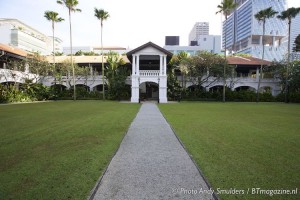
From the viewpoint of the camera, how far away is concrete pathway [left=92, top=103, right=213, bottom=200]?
405 cm

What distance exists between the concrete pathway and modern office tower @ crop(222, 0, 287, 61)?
93876 millimetres

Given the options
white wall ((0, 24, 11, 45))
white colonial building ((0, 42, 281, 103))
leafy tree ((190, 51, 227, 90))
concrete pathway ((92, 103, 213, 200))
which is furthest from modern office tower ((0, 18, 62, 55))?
concrete pathway ((92, 103, 213, 200))

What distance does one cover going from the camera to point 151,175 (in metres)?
4.87

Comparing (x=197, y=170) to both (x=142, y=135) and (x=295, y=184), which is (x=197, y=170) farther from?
(x=142, y=135)

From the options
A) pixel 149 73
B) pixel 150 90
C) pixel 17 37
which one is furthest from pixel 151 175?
pixel 17 37

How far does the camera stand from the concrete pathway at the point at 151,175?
4.05m

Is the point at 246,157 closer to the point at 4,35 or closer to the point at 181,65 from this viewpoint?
the point at 181,65

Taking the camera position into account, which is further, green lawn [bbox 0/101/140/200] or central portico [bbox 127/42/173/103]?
central portico [bbox 127/42/173/103]

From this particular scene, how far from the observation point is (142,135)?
→ 353 inches

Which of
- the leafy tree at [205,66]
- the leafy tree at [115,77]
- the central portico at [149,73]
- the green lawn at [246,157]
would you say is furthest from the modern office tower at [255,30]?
the green lawn at [246,157]

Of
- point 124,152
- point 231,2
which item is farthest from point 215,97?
point 124,152

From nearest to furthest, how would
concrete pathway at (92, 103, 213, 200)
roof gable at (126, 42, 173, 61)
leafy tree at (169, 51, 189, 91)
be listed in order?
1. concrete pathway at (92, 103, 213, 200)
2. roof gable at (126, 42, 173, 61)
3. leafy tree at (169, 51, 189, 91)

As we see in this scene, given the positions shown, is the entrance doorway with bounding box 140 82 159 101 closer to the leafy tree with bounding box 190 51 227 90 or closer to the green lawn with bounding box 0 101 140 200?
the leafy tree with bounding box 190 51 227 90

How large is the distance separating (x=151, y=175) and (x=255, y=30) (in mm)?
113284
